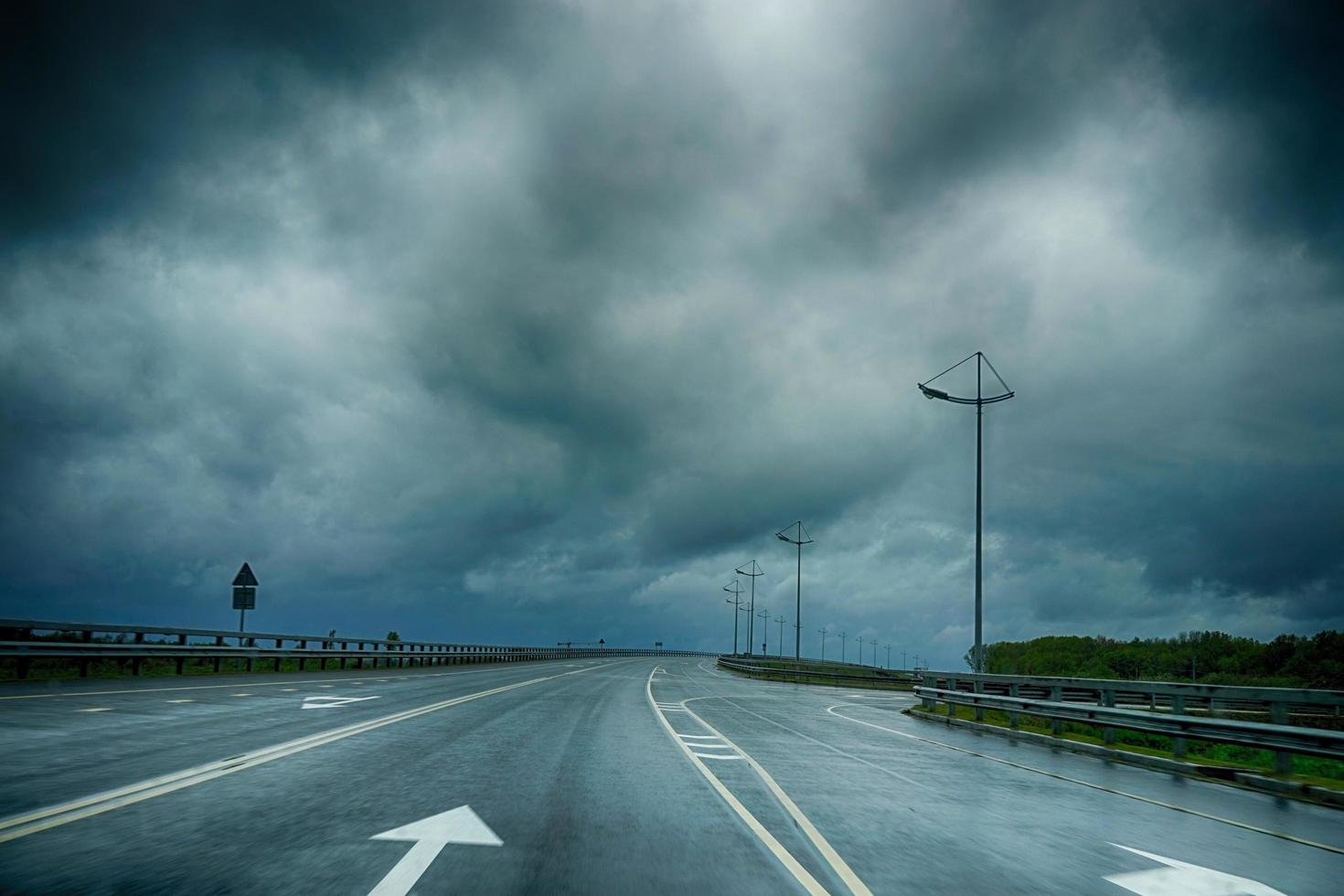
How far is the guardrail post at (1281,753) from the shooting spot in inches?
532

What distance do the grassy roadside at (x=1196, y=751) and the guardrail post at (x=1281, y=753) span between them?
15 cm

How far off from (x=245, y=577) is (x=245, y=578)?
31 mm

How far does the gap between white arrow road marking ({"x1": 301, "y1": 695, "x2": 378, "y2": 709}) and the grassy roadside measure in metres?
15.8

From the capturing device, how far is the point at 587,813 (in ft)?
27.4

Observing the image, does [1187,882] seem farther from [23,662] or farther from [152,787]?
[23,662]

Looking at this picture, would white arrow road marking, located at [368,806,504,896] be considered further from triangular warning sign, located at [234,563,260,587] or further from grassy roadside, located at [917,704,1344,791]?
triangular warning sign, located at [234,563,260,587]

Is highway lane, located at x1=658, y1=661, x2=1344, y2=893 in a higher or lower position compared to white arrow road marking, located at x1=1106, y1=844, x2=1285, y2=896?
lower

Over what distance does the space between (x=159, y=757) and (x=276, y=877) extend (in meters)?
5.72

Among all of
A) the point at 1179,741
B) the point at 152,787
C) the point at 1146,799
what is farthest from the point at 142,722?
the point at 1179,741

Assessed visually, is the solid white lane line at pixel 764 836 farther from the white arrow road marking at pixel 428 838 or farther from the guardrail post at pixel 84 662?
the guardrail post at pixel 84 662

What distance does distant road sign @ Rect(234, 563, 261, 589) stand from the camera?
102 feet

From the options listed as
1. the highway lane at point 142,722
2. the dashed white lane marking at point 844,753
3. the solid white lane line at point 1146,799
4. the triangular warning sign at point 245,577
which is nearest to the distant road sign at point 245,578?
the triangular warning sign at point 245,577

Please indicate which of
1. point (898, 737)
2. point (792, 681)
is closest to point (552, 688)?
point (898, 737)

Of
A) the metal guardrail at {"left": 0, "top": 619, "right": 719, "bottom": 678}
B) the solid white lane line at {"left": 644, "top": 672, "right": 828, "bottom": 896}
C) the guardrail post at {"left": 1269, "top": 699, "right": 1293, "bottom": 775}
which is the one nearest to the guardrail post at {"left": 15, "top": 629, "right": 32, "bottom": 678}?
the metal guardrail at {"left": 0, "top": 619, "right": 719, "bottom": 678}
